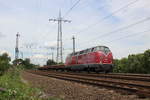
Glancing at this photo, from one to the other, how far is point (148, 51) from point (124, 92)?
1771cm

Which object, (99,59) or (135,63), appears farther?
(135,63)

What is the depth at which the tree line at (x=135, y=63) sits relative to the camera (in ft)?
89.6

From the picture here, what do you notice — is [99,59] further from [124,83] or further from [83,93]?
[83,93]

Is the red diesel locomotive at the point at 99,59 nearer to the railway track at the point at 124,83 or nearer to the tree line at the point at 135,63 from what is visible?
the tree line at the point at 135,63

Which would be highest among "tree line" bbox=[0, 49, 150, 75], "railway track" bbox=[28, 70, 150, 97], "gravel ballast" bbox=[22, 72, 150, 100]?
"tree line" bbox=[0, 49, 150, 75]

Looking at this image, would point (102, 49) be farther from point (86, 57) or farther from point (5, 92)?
point (5, 92)

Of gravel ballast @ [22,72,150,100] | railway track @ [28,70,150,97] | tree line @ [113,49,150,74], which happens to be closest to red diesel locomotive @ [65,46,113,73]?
tree line @ [113,49,150,74]

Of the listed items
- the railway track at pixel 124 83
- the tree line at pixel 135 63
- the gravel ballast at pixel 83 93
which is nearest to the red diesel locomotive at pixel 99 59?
the tree line at pixel 135 63

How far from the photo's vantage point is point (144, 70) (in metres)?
27.9

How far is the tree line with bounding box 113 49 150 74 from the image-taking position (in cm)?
2730

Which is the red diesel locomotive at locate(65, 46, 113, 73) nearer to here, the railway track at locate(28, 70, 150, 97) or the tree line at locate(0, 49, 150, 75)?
the tree line at locate(0, 49, 150, 75)

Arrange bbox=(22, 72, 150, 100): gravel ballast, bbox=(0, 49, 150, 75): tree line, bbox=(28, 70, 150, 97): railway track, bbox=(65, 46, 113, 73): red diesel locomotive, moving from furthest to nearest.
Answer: bbox=(0, 49, 150, 75): tree line
bbox=(65, 46, 113, 73): red diesel locomotive
bbox=(28, 70, 150, 97): railway track
bbox=(22, 72, 150, 100): gravel ballast

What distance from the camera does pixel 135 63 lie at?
29.2 metres

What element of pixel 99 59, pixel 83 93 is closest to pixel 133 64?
pixel 99 59
